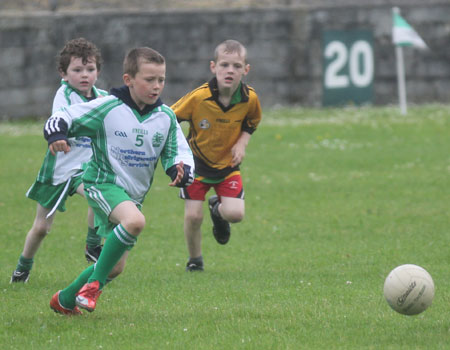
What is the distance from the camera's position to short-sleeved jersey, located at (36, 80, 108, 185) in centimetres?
768

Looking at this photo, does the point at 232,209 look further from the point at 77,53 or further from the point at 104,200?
the point at 104,200

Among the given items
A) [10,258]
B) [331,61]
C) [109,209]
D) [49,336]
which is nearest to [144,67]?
[109,209]

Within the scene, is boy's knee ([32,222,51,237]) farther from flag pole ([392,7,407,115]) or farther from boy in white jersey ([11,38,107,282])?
flag pole ([392,7,407,115])

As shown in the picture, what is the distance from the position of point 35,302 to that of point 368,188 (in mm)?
7511

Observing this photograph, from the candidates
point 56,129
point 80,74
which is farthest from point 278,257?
point 56,129

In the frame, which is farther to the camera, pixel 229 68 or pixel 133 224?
pixel 229 68

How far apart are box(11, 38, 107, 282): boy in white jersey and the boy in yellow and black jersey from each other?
2.90ft

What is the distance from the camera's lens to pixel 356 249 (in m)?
9.27

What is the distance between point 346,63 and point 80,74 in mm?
14361

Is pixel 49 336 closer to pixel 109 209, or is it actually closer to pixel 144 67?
pixel 109 209

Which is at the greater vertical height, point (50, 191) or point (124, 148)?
point (124, 148)

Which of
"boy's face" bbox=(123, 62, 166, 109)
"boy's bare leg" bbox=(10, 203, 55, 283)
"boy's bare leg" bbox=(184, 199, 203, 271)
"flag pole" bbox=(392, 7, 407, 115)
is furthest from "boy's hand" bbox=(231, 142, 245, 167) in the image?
"flag pole" bbox=(392, 7, 407, 115)

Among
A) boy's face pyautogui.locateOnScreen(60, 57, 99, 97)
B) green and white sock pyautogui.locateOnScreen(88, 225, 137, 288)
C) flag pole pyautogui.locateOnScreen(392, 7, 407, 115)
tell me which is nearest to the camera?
green and white sock pyautogui.locateOnScreen(88, 225, 137, 288)

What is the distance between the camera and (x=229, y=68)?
7.96m
